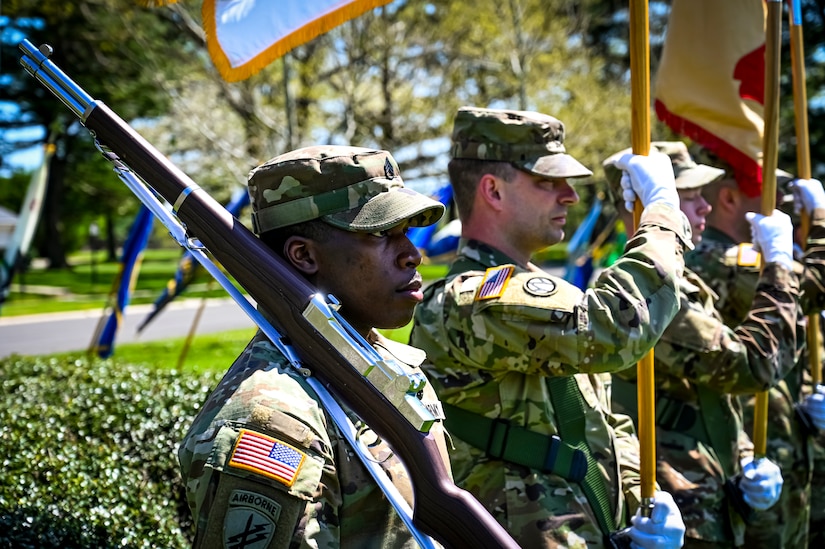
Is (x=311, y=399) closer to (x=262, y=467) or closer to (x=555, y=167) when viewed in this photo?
(x=262, y=467)

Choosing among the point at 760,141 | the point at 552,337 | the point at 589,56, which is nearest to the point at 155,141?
the point at 589,56

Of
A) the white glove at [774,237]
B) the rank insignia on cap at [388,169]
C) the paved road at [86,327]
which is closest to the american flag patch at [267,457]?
the rank insignia on cap at [388,169]

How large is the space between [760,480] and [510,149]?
179 cm

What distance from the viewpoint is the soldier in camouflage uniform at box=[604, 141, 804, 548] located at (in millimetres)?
3238

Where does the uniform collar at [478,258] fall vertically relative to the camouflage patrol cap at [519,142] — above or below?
below

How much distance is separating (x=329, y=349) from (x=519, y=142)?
4.75ft

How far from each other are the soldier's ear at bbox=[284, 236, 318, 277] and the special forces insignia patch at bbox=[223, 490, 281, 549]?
2.00 ft

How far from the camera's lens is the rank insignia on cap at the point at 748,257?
4031 mm

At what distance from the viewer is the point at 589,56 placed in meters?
21.6

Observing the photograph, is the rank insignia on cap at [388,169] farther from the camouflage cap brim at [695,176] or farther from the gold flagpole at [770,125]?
the gold flagpole at [770,125]

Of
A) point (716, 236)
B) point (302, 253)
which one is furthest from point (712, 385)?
point (302, 253)

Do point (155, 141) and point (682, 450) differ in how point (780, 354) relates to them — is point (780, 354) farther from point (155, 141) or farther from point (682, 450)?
point (155, 141)

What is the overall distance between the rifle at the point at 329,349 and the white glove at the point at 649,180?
144 centimetres

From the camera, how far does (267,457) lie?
1627 mm
